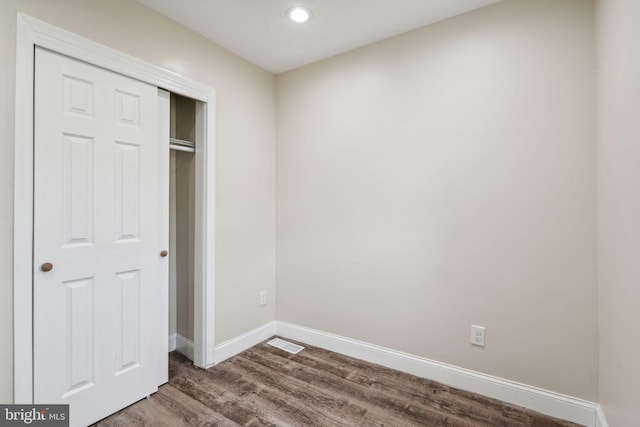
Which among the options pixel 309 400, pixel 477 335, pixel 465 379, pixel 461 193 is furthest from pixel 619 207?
pixel 309 400

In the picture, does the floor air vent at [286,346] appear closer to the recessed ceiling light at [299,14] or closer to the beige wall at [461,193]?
the beige wall at [461,193]

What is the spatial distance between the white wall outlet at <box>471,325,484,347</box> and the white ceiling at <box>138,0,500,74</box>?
213cm

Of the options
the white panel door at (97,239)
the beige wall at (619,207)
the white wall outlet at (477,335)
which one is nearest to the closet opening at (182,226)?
the white panel door at (97,239)

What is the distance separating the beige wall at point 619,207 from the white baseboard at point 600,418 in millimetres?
56

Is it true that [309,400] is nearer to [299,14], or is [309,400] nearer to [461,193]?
[461,193]

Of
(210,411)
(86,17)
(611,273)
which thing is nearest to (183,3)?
(86,17)

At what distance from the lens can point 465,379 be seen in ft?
6.78

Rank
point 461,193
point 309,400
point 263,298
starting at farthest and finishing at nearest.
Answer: point 263,298 < point 461,193 < point 309,400

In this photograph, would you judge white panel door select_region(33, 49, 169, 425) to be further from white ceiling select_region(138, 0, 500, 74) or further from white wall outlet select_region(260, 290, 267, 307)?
white wall outlet select_region(260, 290, 267, 307)

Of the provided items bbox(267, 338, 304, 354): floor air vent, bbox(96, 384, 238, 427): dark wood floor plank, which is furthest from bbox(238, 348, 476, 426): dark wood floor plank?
bbox(96, 384, 238, 427): dark wood floor plank

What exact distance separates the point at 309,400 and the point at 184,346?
4.14ft

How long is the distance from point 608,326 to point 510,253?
57cm

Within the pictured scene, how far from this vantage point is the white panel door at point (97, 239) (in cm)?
158

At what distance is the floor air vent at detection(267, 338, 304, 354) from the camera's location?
8.81 ft
